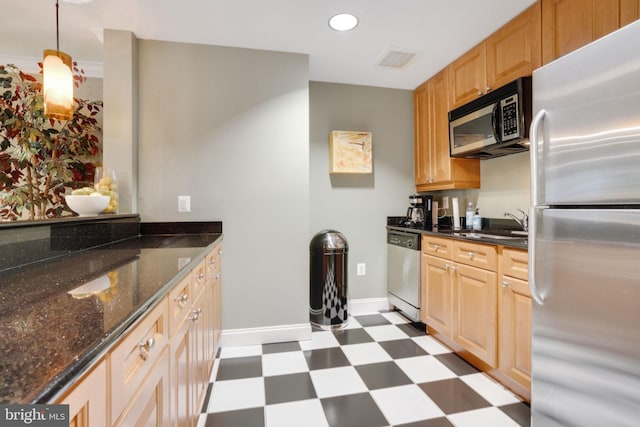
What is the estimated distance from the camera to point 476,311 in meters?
2.00

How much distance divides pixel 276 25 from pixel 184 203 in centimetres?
145

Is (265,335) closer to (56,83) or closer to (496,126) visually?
(56,83)

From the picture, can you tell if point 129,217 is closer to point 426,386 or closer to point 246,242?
point 246,242

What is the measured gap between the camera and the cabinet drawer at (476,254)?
1.87m

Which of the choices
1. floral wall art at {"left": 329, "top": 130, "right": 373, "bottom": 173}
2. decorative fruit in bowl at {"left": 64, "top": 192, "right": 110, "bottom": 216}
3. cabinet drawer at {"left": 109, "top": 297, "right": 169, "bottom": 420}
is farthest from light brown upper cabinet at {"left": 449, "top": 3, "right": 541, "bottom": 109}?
decorative fruit in bowl at {"left": 64, "top": 192, "right": 110, "bottom": 216}

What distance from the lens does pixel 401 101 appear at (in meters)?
3.25

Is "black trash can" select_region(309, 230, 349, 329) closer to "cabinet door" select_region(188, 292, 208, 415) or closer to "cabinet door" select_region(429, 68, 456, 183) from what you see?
"cabinet door" select_region(429, 68, 456, 183)

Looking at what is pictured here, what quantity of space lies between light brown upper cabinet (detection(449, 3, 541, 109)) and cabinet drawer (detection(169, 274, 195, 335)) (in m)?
2.31

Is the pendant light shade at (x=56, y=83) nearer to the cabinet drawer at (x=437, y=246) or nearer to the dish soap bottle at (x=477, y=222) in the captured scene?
the cabinet drawer at (x=437, y=246)

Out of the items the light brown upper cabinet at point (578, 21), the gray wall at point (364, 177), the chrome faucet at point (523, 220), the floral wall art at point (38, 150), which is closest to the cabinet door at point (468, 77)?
the light brown upper cabinet at point (578, 21)

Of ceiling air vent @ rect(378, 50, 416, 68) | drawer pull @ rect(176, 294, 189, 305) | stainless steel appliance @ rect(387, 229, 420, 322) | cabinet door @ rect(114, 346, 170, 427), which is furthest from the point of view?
stainless steel appliance @ rect(387, 229, 420, 322)

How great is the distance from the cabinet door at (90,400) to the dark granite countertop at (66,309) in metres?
0.04

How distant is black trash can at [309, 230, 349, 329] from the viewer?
2.68 metres

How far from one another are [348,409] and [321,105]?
8.44ft
